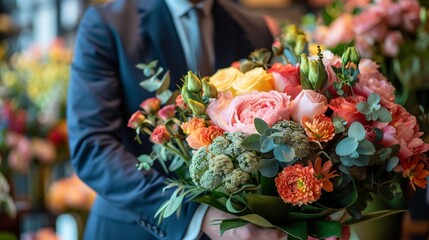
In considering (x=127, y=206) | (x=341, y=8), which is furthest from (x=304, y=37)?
(x=341, y=8)

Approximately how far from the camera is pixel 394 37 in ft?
7.00

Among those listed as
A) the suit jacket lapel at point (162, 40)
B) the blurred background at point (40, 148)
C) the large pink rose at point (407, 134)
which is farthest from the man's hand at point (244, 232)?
the blurred background at point (40, 148)

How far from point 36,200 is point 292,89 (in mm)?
2518

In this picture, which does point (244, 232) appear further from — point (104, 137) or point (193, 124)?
point (104, 137)

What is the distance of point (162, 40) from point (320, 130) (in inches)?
25.3

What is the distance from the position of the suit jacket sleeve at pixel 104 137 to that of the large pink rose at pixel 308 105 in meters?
0.30

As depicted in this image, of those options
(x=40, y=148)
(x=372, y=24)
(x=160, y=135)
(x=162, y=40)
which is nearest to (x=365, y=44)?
(x=372, y=24)

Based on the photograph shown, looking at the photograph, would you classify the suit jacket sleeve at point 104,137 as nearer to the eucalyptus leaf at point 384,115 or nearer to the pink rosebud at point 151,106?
the pink rosebud at point 151,106

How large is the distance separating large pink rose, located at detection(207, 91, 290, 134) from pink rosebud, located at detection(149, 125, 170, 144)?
110 millimetres

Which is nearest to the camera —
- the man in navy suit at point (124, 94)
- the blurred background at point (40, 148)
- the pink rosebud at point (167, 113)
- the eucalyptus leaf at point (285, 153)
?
the eucalyptus leaf at point (285, 153)

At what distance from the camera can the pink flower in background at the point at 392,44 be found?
6.95 feet

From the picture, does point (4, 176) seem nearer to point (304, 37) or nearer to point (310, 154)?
point (304, 37)

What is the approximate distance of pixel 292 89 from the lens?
138cm

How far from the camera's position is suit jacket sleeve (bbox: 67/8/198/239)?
5.14 feet
